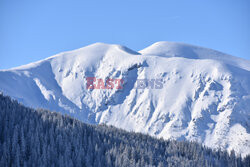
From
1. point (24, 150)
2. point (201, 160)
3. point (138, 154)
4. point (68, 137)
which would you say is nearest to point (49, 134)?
point (68, 137)

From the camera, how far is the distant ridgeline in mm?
150250

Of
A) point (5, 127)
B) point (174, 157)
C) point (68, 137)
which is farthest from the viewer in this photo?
point (174, 157)

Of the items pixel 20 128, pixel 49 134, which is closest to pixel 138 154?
pixel 49 134

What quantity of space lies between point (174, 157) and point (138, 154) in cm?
2198

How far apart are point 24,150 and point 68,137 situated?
32880 mm

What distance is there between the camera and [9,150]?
150m

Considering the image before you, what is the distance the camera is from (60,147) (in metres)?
167

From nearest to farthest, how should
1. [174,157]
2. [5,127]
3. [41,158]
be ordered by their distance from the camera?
1. [41,158]
2. [5,127]
3. [174,157]

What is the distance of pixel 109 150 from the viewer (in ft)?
604

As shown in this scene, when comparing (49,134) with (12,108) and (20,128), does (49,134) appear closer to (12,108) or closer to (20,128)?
(20,128)

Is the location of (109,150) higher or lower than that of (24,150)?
lower

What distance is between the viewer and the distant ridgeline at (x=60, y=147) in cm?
15025

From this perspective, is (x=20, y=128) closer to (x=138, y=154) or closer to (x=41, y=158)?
(x=41, y=158)

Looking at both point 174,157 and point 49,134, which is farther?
point 174,157
